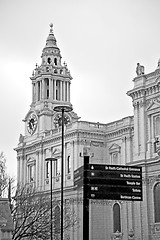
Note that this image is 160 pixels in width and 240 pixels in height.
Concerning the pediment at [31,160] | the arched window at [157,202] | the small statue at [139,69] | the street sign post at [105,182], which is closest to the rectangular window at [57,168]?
the pediment at [31,160]

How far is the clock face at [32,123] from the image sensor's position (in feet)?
271

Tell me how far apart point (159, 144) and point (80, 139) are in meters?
17.8

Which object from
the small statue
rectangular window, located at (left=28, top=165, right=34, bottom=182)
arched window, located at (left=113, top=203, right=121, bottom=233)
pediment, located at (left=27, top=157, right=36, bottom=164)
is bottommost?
arched window, located at (left=113, top=203, right=121, bottom=233)

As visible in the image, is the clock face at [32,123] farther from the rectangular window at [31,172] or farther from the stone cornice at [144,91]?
the stone cornice at [144,91]

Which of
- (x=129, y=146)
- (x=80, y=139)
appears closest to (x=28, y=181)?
(x=80, y=139)

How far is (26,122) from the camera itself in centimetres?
8494

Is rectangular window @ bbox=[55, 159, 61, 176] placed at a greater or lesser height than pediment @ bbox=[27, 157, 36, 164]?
lesser

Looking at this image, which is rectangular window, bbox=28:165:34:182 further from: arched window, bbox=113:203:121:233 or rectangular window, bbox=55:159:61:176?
arched window, bbox=113:203:121:233

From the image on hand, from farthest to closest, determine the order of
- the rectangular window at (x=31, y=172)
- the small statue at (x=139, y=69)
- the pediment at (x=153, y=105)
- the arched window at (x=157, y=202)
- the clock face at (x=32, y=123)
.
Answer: the clock face at (x=32, y=123)
the rectangular window at (x=31, y=172)
the small statue at (x=139, y=69)
the pediment at (x=153, y=105)
the arched window at (x=157, y=202)

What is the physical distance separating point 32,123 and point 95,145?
14.3 metres

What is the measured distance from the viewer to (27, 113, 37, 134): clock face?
271ft

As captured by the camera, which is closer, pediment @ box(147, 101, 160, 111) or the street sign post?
the street sign post

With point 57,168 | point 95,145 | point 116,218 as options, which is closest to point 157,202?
point 116,218

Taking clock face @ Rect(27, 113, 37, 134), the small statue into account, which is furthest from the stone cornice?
clock face @ Rect(27, 113, 37, 134)
